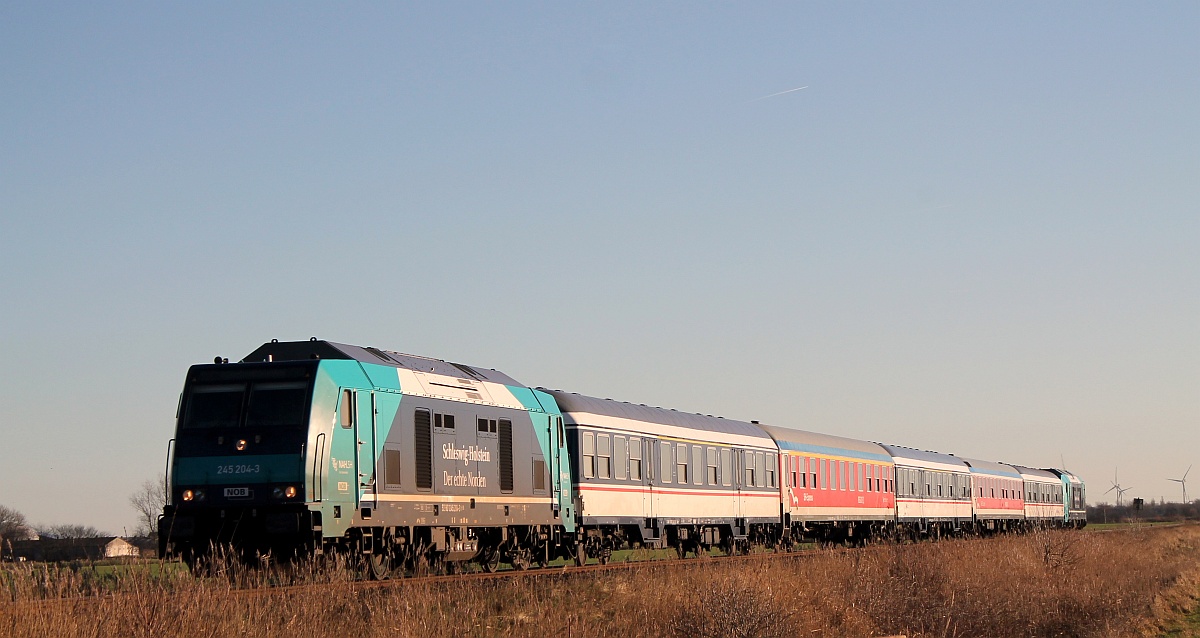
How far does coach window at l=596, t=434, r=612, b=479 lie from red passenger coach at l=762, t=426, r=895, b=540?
38.1 feet

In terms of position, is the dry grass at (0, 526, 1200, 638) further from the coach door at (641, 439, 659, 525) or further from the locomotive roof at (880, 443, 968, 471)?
the locomotive roof at (880, 443, 968, 471)

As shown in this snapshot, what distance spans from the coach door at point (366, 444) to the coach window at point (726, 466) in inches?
645

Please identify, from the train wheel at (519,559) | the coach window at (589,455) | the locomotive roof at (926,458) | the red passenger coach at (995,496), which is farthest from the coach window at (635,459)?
the red passenger coach at (995,496)

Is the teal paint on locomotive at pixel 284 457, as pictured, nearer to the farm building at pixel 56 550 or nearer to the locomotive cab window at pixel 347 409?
the locomotive cab window at pixel 347 409

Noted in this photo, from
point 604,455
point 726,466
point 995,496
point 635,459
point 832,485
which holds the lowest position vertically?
point 995,496

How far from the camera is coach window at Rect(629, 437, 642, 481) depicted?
2973cm

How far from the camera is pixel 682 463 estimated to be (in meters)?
32.3

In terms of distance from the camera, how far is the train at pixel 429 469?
18.8 m

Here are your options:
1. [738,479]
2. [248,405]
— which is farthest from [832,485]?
[248,405]

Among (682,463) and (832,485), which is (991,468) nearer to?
(832,485)

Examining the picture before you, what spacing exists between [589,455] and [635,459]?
8.19ft

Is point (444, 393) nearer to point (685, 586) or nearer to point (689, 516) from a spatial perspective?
point (685, 586)

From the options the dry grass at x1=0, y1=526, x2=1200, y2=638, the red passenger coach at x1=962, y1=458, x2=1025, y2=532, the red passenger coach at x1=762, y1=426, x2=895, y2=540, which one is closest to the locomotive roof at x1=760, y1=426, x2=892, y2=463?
the red passenger coach at x1=762, y1=426, x2=895, y2=540

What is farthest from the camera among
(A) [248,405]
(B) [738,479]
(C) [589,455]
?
(B) [738,479]
